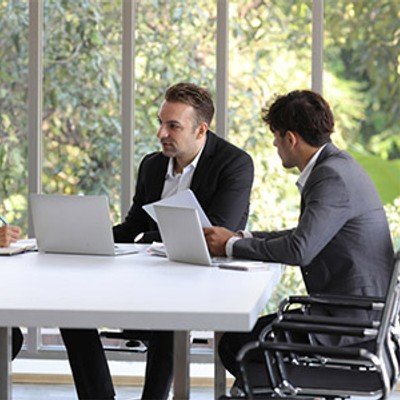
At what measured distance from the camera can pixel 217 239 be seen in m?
4.20

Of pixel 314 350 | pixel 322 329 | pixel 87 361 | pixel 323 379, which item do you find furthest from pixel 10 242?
pixel 314 350

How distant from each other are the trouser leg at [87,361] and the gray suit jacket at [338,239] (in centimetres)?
73

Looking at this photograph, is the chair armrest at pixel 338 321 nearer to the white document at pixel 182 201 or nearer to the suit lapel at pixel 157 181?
the white document at pixel 182 201

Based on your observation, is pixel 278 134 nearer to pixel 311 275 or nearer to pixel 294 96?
pixel 294 96

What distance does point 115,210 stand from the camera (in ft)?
20.6

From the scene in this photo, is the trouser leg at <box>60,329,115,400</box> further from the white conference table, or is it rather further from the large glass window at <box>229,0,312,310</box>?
the large glass window at <box>229,0,312,310</box>

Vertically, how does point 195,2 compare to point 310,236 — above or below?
above

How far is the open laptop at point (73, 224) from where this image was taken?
4.19 m

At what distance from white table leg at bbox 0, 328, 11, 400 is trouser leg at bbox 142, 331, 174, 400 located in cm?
75

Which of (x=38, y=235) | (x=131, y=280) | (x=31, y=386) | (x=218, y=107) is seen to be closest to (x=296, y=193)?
(x=218, y=107)

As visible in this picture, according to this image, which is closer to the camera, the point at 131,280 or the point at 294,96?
the point at 131,280

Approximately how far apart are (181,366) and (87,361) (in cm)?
86

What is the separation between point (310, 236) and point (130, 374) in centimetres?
252

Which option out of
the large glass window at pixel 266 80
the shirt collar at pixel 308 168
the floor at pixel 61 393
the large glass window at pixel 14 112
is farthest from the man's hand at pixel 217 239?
the large glass window at pixel 14 112
